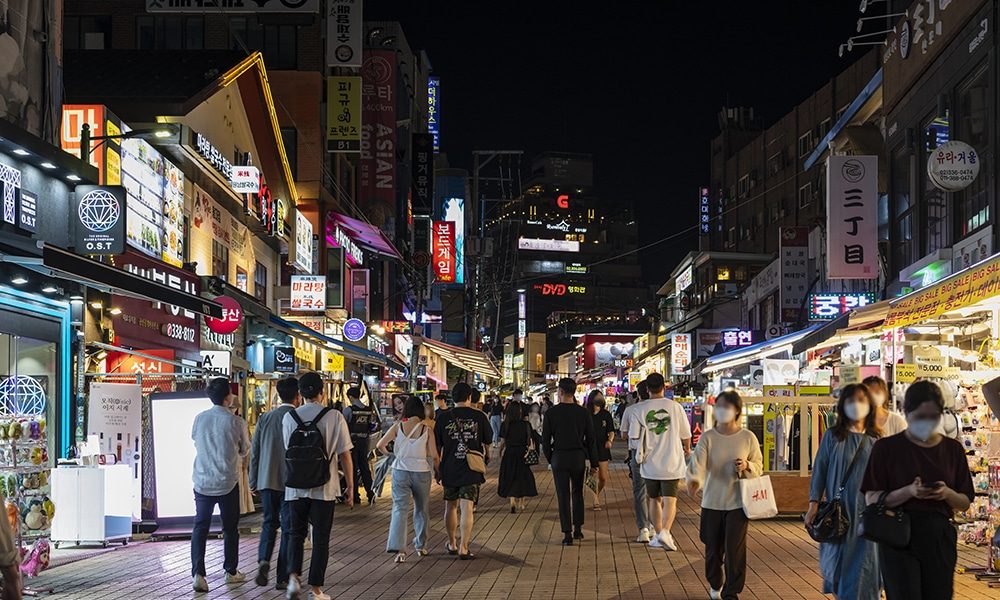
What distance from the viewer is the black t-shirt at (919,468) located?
6.46 metres

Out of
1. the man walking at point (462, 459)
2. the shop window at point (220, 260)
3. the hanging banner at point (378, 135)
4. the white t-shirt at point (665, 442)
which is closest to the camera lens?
the man walking at point (462, 459)

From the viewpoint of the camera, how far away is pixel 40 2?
16250mm

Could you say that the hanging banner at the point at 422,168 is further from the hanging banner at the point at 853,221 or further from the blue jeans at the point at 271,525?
the blue jeans at the point at 271,525

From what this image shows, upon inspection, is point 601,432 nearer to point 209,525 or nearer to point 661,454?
point 661,454

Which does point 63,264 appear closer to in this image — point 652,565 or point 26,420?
point 26,420

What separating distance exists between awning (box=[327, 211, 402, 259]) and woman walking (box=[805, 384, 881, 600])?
29276 mm

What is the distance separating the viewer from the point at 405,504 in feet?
41.7

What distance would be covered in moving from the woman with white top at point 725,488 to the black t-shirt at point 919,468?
303 centimetres

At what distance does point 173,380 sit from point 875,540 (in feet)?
41.3

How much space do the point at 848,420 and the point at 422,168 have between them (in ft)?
173

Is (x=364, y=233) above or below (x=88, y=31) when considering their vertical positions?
below

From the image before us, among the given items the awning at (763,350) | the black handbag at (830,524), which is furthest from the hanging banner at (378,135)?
the black handbag at (830,524)

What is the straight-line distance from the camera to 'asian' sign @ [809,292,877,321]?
2669 cm

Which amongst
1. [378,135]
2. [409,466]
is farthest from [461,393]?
[378,135]
